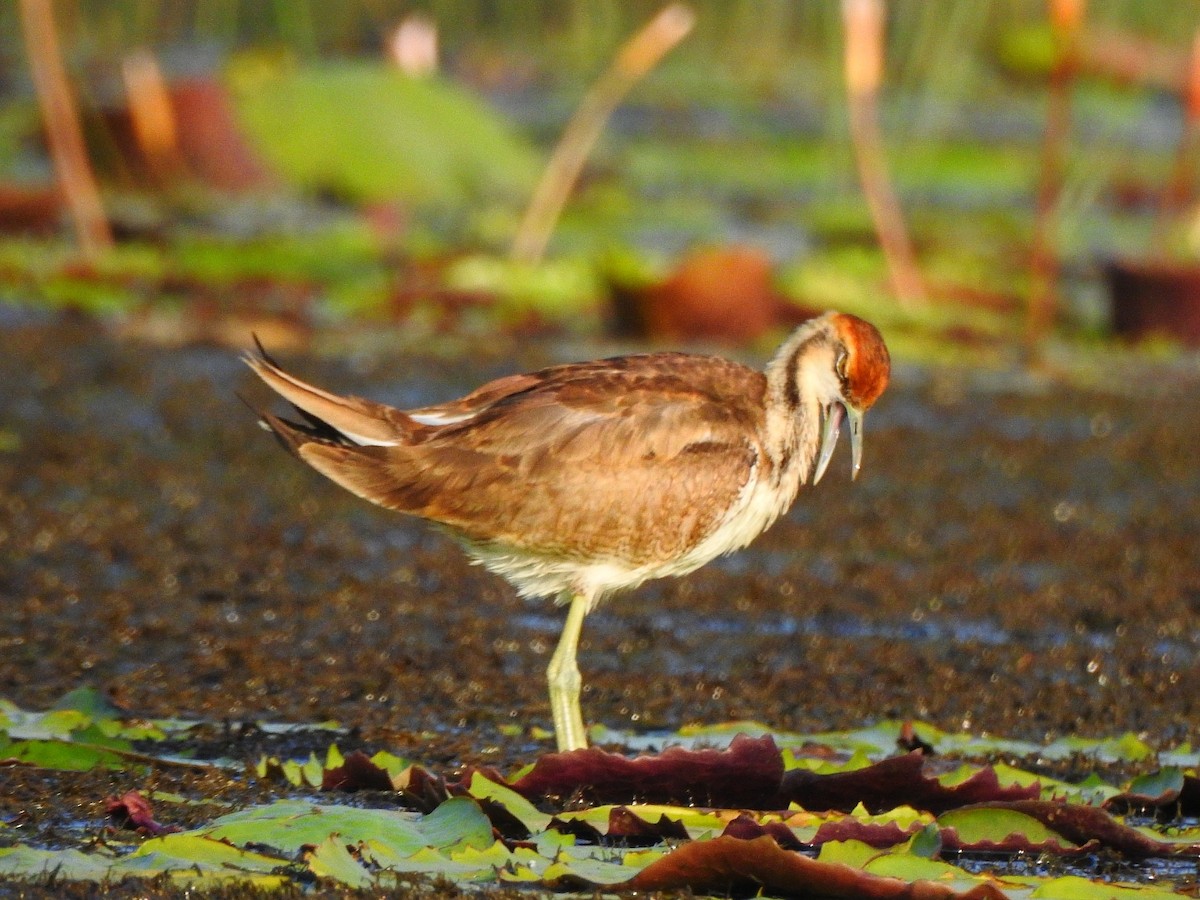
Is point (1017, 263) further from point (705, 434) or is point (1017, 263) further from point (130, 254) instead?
point (705, 434)

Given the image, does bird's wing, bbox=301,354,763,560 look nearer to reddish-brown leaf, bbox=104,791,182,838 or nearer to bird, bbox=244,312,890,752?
bird, bbox=244,312,890,752

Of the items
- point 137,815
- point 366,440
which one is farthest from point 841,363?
point 137,815

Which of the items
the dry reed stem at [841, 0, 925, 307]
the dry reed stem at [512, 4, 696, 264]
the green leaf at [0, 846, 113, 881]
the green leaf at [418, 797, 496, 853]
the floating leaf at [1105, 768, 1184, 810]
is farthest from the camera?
the dry reed stem at [512, 4, 696, 264]

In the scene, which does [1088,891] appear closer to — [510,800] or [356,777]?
[510,800]

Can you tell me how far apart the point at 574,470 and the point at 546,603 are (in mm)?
1893

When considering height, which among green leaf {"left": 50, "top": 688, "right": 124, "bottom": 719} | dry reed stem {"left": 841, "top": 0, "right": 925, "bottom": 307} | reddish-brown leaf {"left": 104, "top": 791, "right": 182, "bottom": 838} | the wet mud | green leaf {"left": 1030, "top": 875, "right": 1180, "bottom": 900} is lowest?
green leaf {"left": 1030, "top": 875, "right": 1180, "bottom": 900}

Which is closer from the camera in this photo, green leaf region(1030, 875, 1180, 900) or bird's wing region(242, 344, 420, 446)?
green leaf region(1030, 875, 1180, 900)

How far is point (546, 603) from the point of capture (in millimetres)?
7012

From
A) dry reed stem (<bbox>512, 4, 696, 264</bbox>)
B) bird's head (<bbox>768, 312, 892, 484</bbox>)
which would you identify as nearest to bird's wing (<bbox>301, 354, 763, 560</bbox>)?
bird's head (<bbox>768, 312, 892, 484</bbox>)

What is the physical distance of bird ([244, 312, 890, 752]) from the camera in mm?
5172

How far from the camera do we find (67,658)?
594 centimetres

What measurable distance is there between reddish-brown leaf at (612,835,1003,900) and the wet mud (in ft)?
4.07

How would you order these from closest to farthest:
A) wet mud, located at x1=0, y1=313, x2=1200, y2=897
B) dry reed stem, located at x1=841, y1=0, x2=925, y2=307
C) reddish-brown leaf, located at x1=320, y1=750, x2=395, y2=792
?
reddish-brown leaf, located at x1=320, y1=750, x2=395, y2=792
wet mud, located at x1=0, y1=313, x2=1200, y2=897
dry reed stem, located at x1=841, y1=0, x2=925, y2=307

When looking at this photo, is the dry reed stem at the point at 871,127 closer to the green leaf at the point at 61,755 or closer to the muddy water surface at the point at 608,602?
the muddy water surface at the point at 608,602
